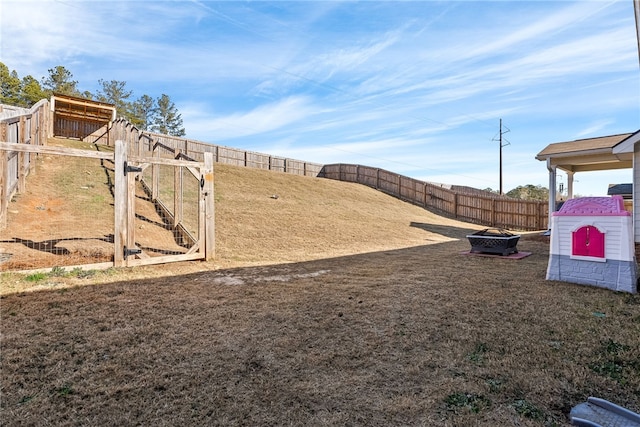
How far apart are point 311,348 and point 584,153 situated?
37.7 feet

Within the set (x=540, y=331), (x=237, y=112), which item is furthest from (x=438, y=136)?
(x=540, y=331)

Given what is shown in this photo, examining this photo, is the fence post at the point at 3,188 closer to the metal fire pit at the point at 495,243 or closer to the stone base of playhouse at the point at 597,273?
the stone base of playhouse at the point at 597,273

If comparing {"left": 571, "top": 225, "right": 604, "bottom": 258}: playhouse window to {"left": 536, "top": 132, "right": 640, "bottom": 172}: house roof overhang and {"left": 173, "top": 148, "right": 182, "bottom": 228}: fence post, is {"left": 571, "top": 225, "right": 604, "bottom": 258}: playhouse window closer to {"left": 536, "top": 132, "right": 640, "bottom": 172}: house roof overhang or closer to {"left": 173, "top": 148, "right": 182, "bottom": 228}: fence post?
{"left": 536, "top": 132, "right": 640, "bottom": 172}: house roof overhang

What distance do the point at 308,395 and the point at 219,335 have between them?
118 cm

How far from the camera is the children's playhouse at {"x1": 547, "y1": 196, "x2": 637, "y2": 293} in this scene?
162 inches

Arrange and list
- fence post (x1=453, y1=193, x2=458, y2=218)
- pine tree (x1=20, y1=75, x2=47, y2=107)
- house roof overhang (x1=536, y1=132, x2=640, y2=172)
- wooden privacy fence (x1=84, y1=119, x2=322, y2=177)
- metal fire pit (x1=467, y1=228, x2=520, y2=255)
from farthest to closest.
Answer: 1. pine tree (x1=20, y1=75, x2=47, y2=107)
2. fence post (x1=453, y1=193, x2=458, y2=218)
3. wooden privacy fence (x1=84, y1=119, x2=322, y2=177)
4. house roof overhang (x1=536, y1=132, x2=640, y2=172)
5. metal fire pit (x1=467, y1=228, x2=520, y2=255)

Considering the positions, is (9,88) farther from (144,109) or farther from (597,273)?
(597,273)

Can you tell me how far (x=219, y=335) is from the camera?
2.72 metres

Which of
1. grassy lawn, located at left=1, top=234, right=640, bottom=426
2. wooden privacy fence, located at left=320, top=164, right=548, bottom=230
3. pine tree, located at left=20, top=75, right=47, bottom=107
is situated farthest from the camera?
pine tree, located at left=20, top=75, right=47, bottom=107

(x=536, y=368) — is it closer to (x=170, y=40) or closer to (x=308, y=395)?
(x=308, y=395)

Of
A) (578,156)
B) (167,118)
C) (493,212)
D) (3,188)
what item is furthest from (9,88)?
(578,156)

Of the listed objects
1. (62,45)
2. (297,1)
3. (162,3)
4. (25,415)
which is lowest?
(25,415)

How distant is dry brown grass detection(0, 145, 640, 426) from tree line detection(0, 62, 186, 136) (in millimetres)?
21598

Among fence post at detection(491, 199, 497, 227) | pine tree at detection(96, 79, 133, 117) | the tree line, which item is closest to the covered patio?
fence post at detection(491, 199, 497, 227)
